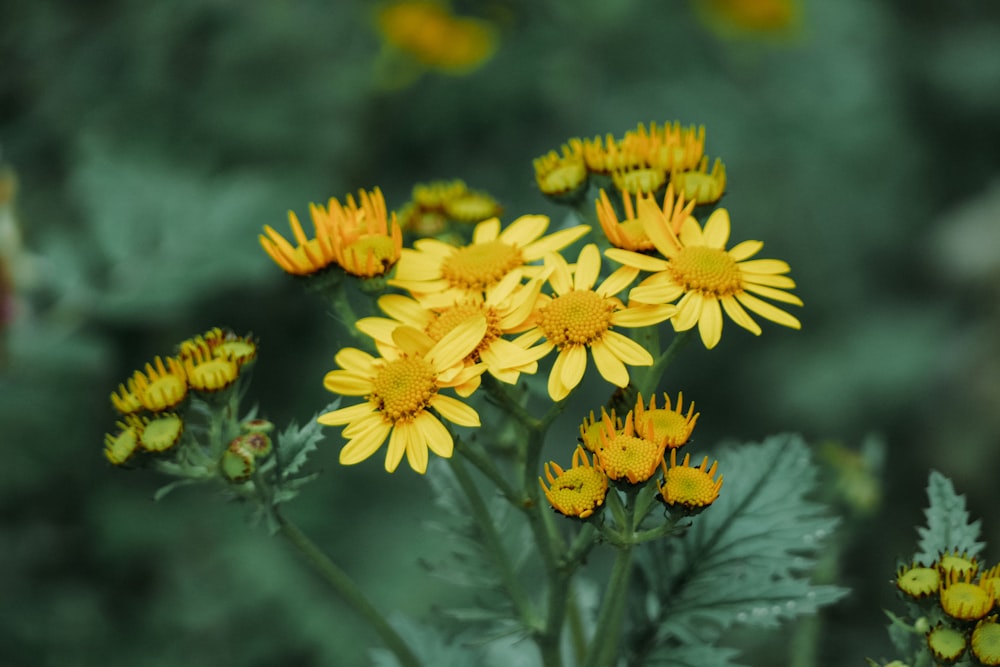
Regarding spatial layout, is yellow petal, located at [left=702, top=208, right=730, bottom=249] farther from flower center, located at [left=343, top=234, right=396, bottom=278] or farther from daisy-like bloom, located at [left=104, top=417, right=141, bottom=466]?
daisy-like bloom, located at [left=104, top=417, right=141, bottom=466]

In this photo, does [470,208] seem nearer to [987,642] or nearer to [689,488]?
[689,488]

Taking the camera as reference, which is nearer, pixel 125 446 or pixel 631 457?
pixel 631 457

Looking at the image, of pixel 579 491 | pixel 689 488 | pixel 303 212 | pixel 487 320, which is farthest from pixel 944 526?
pixel 303 212

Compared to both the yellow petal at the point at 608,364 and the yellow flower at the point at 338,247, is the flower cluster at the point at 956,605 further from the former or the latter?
the yellow flower at the point at 338,247

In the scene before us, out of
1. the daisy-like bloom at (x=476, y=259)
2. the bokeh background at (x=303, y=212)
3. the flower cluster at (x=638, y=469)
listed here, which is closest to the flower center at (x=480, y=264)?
the daisy-like bloom at (x=476, y=259)

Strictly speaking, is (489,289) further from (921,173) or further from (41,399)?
(921,173)

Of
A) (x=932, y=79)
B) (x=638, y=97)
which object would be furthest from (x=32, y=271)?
(x=932, y=79)
